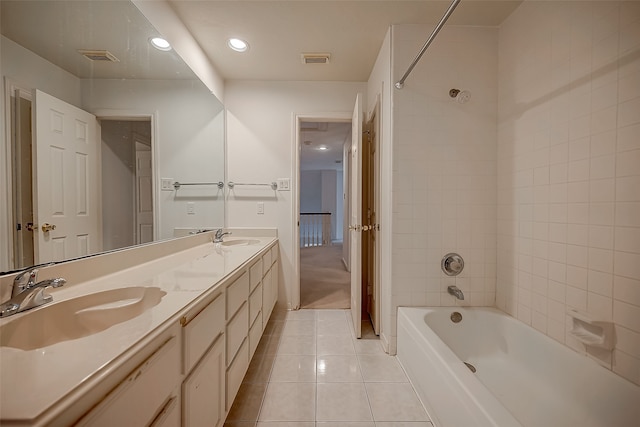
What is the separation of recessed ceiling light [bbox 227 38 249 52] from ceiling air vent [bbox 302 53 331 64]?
483 mm

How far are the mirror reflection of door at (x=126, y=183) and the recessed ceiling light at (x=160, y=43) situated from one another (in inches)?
Result: 19.2

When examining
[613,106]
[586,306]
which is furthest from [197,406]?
[613,106]

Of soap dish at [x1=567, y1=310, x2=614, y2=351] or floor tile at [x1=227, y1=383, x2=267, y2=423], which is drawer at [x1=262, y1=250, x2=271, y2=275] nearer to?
floor tile at [x1=227, y1=383, x2=267, y2=423]

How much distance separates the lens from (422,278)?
1723 millimetres

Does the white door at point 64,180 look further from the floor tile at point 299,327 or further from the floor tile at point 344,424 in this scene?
the floor tile at point 299,327

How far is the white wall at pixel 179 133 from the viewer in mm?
1155

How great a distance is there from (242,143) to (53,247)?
6.02 ft

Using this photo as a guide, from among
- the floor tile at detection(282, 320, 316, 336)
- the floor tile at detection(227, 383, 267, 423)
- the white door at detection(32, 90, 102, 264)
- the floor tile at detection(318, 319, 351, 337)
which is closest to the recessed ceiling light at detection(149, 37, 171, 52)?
the white door at detection(32, 90, 102, 264)

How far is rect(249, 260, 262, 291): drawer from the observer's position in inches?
60.9

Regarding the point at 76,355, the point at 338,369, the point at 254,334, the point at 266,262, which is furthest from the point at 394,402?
the point at 76,355

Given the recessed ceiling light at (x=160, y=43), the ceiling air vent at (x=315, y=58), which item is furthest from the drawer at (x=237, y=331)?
the ceiling air vent at (x=315, y=58)

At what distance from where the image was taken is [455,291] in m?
1.66

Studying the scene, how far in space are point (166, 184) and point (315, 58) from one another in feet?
5.30

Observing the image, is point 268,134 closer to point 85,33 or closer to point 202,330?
point 85,33
